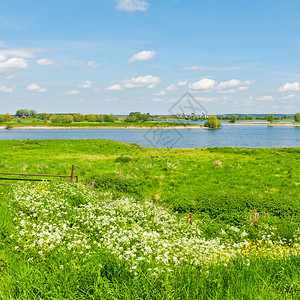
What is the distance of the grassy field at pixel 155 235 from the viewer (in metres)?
4.73

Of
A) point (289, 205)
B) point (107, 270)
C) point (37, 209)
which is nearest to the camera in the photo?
point (107, 270)

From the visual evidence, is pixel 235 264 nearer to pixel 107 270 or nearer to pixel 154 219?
pixel 107 270

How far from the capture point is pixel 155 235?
27.6 feet

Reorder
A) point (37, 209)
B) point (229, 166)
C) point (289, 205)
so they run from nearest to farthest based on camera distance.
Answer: point (37, 209) → point (289, 205) → point (229, 166)

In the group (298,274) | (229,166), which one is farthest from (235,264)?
(229,166)

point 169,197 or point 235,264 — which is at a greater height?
point 235,264

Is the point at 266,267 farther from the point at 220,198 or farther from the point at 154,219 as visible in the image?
the point at 220,198

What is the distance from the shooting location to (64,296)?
15.4 feet

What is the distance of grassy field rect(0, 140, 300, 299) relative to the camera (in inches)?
186

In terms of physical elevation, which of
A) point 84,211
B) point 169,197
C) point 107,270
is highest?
point 107,270

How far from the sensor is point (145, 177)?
74.6ft

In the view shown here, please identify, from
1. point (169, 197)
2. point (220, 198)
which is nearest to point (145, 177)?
point (169, 197)

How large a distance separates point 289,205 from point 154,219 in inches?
328

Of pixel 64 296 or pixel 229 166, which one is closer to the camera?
pixel 64 296
